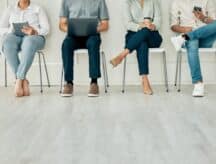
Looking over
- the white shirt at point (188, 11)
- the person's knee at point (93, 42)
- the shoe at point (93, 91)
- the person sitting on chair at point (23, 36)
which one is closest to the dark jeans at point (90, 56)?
the person's knee at point (93, 42)

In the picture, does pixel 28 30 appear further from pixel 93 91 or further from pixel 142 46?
pixel 142 46

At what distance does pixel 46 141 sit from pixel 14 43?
1.94m

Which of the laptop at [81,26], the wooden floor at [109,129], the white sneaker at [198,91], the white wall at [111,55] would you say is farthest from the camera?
the white wall at [111,55]

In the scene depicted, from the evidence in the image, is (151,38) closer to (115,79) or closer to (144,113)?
(115,79)

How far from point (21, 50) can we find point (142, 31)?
1.19 meters

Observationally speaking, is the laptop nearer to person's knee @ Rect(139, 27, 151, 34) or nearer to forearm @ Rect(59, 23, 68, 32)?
forearm @ Rect(59, 23, 68, 32)

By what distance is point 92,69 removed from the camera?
14.9 feet

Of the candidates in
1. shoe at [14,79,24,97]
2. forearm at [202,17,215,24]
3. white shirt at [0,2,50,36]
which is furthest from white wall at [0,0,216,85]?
shoe at [14,79,24,97]

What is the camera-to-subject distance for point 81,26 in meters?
4.59

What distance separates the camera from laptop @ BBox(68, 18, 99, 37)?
15.1 feet

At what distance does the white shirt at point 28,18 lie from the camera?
4809mm

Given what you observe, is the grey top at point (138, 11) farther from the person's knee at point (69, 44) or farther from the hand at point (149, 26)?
the person's knee at point (69, 44)

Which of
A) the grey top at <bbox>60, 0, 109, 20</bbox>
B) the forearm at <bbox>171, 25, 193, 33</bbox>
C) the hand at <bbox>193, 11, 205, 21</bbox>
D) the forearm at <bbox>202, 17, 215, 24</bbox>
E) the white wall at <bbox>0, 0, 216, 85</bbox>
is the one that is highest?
the grey top at <bbox>60, 0, 109, 20</bbox>

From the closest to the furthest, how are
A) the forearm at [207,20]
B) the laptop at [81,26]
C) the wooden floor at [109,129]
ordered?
the wooden floor at [109,129], the laptop at [81,26], the forearm at [207,20]
